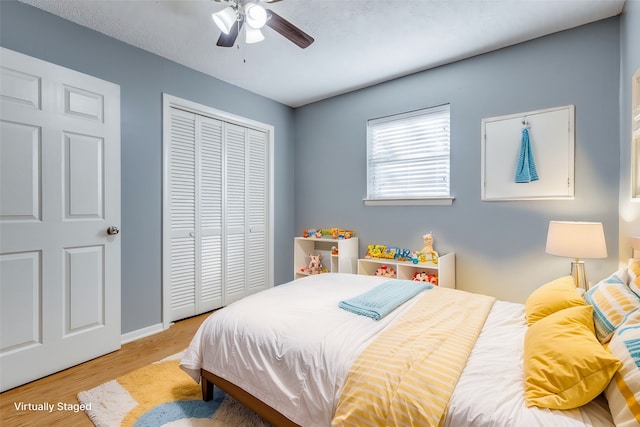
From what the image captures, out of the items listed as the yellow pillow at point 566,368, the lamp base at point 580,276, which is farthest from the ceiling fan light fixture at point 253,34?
the lamp base at point 580,276

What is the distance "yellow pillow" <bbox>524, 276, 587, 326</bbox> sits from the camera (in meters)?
1.47

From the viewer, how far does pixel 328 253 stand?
400 cm

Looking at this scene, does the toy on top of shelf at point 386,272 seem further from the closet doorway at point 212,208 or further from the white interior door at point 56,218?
the white interior door at point 56,218

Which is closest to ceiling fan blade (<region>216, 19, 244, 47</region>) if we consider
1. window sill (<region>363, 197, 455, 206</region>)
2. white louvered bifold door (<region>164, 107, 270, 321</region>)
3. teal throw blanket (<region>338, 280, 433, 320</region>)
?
white louvered bifold door (<region>164, 107, 270, 321</region>)

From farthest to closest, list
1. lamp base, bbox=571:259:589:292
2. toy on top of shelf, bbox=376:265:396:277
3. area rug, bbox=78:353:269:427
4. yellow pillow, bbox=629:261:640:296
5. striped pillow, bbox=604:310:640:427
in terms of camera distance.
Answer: toy on top of shelf, bbox=376:265:396:277 → lamp base, bbox=571:259:589:292 → area rug, bbox=78:353:269:427 → yellow pillow, bbox=629:261:640:296 → striped pillow, bbox=604:310:640:427

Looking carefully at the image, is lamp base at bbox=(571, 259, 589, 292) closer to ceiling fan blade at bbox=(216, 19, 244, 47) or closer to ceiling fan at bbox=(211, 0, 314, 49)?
ceiling fan at bbox=(211, 0, 314, 49)

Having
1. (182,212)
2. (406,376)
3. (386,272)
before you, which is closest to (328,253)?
(386,272)

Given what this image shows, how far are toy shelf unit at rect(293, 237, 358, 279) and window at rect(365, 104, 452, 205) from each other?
0.59 m

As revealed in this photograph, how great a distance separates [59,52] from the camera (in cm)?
231

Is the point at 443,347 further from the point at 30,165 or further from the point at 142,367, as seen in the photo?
the point at 30,165

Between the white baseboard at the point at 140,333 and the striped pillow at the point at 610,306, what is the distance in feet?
10.5

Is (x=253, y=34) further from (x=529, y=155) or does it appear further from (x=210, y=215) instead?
(x=529, y=155)

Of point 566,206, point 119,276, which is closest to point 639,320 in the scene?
point 566,206

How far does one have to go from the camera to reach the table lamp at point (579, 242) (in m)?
2.04
